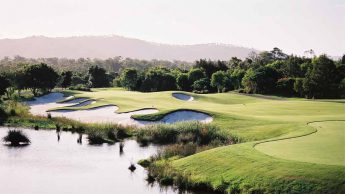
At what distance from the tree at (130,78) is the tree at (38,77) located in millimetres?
24175

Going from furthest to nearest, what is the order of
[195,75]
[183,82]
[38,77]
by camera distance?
[195,75] → [183,82] → [38,77]

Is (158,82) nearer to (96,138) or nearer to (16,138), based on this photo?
(96,138)

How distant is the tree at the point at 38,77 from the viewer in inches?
3762

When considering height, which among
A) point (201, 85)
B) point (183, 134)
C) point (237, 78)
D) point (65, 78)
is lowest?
point (183, 134)

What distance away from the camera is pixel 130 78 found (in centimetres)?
12069

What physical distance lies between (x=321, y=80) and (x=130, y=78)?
4560 centimetres

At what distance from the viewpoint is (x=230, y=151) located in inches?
1162

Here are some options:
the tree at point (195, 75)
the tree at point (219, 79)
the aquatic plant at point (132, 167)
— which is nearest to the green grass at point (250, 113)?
the aquatic plant at point (132, 167)

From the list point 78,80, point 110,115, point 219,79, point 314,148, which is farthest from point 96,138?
point 78,80

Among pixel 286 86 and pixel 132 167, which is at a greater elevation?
pixel 286 86

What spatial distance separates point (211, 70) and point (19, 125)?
263 ft

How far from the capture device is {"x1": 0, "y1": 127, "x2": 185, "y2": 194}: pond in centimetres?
2588

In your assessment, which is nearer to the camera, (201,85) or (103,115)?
(103,115)

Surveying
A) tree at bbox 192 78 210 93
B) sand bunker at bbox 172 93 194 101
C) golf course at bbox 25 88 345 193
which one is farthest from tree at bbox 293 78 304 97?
golf course at bbox 25 88 345 193
